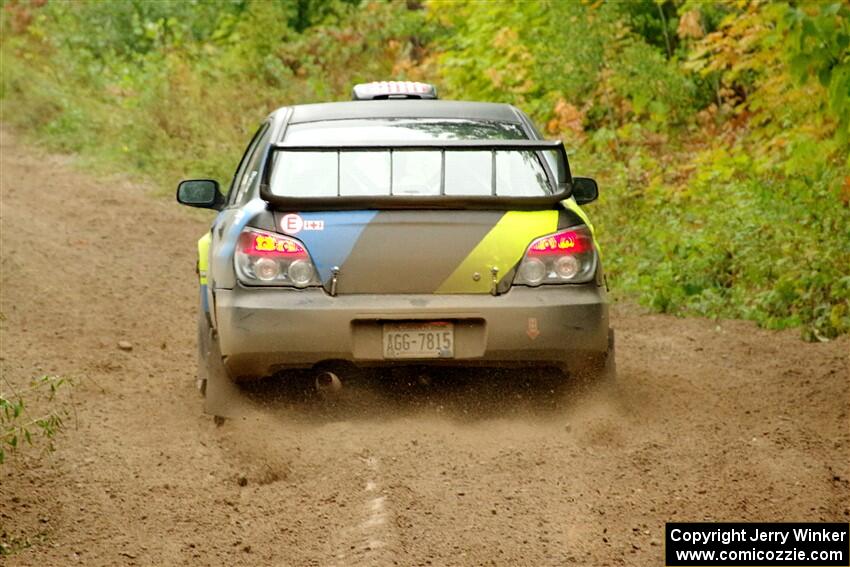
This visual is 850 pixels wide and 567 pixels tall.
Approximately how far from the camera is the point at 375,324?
275 inches

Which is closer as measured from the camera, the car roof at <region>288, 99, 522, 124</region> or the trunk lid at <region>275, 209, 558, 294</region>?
the trunk lid at <region>275, 209, 558, 294</region>

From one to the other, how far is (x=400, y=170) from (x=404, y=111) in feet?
2.21

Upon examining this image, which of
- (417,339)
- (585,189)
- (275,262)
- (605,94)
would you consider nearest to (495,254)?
(417,339)

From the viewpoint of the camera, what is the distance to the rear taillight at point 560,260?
709cm

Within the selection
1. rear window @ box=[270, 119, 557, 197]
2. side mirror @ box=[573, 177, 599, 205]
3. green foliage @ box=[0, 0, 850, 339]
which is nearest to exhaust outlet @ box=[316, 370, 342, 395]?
rear window @ box=[270, 119, 557, 197]

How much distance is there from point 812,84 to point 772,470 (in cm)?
580

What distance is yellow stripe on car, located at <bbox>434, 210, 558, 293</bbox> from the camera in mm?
7031

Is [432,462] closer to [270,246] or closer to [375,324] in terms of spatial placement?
[375,324]

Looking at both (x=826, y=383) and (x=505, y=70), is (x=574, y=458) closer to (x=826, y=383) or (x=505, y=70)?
(x=826, y=383)

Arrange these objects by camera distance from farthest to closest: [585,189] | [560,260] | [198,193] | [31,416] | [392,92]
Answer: [392,92]
[198,193]
[585,189]
[31,416]
[560,260]

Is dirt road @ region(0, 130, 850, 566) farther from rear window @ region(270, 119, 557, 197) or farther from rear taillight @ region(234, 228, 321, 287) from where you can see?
rear window @ region(270, 119, 557, 197)

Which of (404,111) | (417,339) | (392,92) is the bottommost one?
(417,339)

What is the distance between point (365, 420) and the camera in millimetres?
7387

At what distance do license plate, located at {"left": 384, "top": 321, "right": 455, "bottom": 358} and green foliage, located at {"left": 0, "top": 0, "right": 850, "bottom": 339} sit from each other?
304cm
